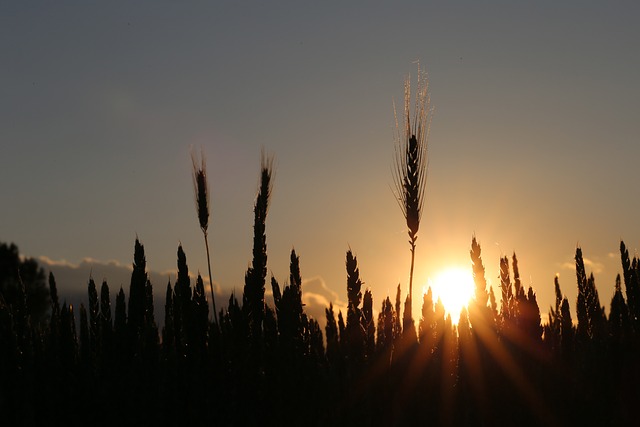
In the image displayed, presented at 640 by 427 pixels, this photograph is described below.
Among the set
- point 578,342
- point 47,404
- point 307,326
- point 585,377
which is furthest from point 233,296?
point 578,342

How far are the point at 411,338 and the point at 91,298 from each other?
2136 millimetres

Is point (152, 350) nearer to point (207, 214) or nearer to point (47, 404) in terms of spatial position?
point (47, 404)

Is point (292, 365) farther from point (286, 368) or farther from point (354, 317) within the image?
point (354, 317)

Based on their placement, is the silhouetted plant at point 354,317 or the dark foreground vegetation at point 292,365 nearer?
the dark foreground vegetation at point 292,365

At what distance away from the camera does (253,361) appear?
3736mm

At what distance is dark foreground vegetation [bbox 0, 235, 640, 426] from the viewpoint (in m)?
3.53

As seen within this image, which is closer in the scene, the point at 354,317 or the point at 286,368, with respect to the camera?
the point at 286,368

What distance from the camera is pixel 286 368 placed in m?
3.85

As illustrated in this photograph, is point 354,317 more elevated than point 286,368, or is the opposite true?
point 354,317

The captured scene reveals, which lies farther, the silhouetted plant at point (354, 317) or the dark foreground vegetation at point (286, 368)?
the silhouetted plant at point (354, 317)

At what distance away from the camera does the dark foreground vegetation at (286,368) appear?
353cm

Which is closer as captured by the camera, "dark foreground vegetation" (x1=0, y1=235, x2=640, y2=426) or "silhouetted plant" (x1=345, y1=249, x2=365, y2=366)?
"dark foreground vegetation" (x1=0, y1=235, x2=640, y2=426)

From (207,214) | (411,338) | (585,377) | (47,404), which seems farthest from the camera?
(207,214)

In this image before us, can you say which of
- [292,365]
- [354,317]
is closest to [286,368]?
→ [292,365]
